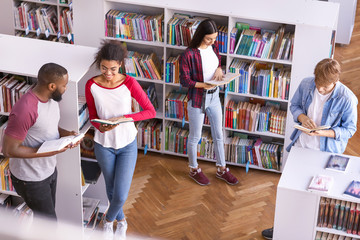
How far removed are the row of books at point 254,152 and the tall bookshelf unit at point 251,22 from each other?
100 millimetres

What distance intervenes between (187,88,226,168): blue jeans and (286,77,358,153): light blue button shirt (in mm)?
1112

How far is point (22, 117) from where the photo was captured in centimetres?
317

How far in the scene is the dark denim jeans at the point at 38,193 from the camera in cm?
346

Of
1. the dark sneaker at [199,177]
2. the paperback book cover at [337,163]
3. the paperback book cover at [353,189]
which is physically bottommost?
the dark sneaker at [199,177]

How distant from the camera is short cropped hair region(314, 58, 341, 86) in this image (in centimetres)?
356

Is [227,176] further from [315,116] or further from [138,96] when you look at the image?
[138,96]

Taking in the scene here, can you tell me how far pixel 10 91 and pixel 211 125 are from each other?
83.6 inches

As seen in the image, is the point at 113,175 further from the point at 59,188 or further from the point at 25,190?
the point at 25,190

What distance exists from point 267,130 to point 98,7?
2.30m

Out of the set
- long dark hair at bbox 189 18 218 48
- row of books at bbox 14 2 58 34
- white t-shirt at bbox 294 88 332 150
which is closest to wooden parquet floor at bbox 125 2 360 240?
white t-shirt at bbox 294 88 332 150

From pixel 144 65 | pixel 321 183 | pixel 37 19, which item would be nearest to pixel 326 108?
pixel 321 183

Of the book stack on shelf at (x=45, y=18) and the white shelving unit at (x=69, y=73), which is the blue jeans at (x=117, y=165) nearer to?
the white shelving unit at (x=69, y=73)

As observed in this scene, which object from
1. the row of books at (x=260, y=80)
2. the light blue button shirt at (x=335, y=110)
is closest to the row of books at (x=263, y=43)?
the row of books at (x=260, y=80)

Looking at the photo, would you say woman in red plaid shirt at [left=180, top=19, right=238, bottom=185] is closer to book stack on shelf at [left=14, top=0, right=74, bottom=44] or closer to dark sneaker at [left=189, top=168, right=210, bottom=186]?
dark sneaker at [left=189, top=168, right=210, bottom=186]
